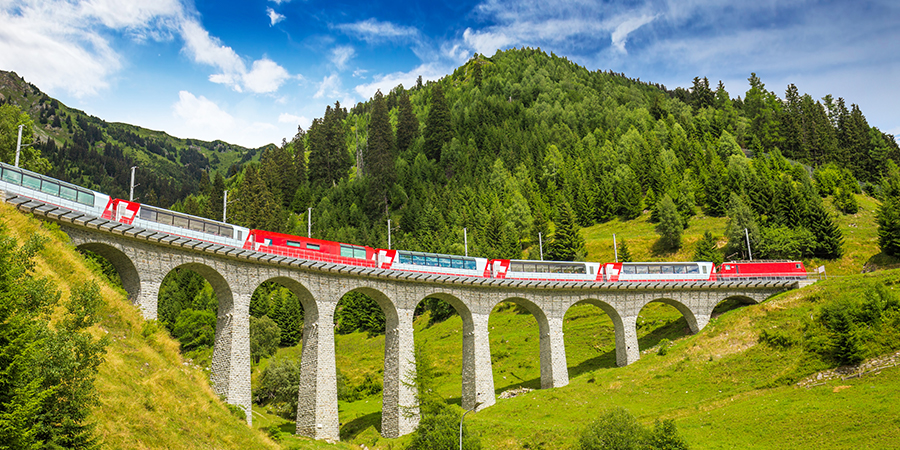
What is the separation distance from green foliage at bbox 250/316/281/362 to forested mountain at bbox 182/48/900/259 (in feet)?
93.7

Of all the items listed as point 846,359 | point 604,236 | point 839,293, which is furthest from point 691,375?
point 604,236

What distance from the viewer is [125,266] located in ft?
Answer: 113

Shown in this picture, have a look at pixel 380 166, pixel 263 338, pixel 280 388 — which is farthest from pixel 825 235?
pixel 380 166

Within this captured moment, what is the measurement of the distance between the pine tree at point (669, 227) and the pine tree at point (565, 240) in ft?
49.0

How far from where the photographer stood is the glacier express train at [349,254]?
108 ft

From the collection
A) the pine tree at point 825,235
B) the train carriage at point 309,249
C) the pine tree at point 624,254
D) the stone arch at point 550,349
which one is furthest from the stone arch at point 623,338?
the pine tree at point 825,235

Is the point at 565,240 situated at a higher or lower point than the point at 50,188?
higher

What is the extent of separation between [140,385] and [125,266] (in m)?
10.8

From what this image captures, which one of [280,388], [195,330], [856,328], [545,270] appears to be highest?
[545,270]

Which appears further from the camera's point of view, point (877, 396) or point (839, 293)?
point (839, 293)

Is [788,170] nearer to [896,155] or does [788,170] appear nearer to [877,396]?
[896,155]

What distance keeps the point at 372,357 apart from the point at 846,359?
53459 mm

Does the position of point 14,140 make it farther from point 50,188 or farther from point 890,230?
point 890,230

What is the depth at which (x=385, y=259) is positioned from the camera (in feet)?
155
